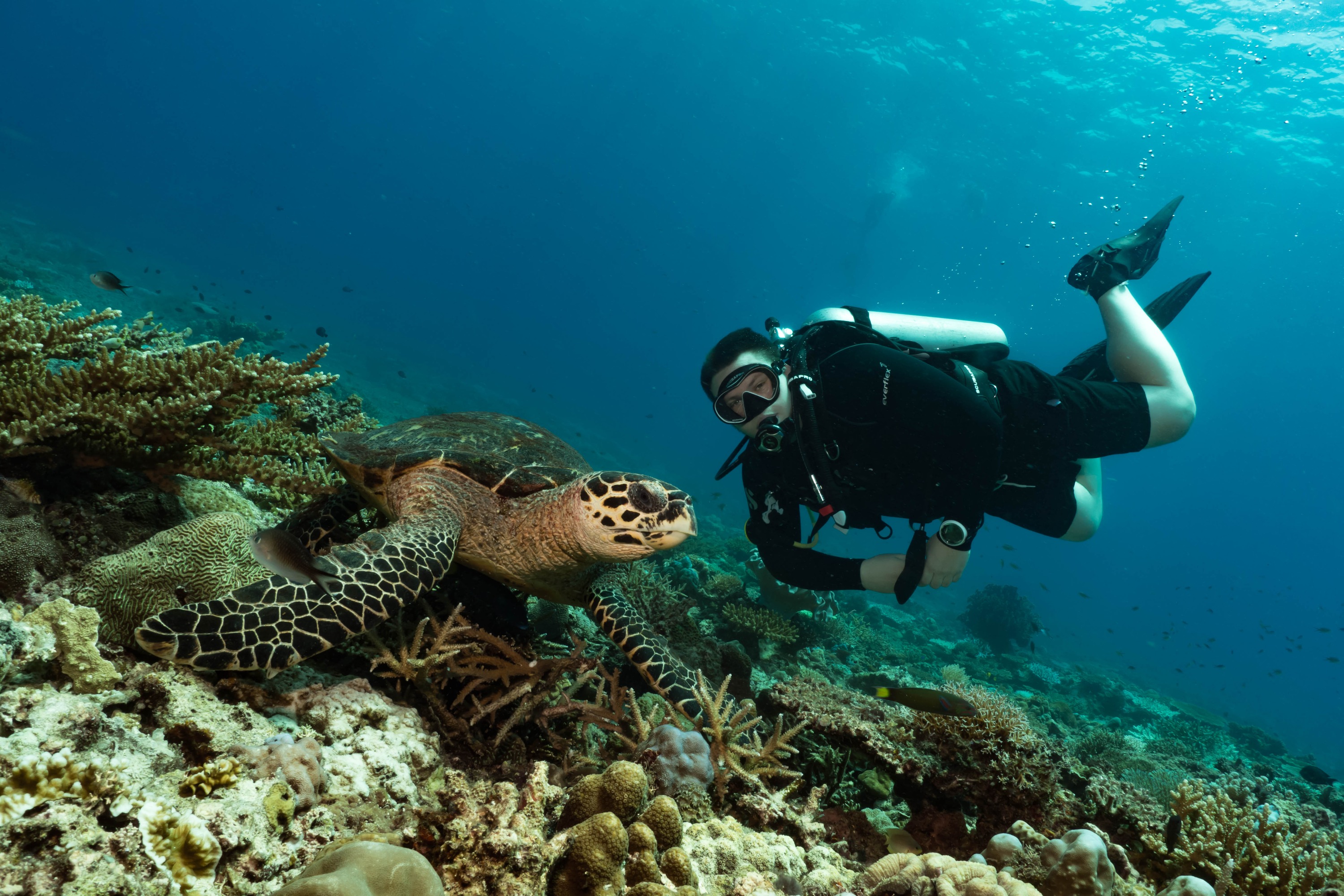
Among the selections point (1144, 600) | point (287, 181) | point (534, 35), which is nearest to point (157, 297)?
point (534, 35)

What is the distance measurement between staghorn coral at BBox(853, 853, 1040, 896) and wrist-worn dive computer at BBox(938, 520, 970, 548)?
8.64 feet

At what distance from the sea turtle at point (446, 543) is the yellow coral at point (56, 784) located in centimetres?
73

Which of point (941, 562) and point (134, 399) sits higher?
point (941, 562)

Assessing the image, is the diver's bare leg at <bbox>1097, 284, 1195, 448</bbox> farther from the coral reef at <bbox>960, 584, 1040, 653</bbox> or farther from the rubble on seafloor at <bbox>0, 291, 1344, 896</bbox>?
the coral reef at <bbox>960, 584, 1040, 653</bbox>

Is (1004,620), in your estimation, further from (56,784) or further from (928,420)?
(56,784)

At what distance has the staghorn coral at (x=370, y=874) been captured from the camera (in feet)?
3.51

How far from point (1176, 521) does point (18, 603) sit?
128 meters

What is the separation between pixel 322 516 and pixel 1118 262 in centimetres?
746

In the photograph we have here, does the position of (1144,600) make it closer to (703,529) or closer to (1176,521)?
(1176,521)

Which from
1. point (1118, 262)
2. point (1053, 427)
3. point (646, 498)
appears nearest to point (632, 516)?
point (646, 498)

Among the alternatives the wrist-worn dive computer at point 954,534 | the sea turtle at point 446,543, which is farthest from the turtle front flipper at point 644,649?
the wrist-worn dive computer at point 954,534

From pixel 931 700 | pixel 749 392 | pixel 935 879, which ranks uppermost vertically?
pixel 749 392

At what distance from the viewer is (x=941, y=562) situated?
4441 mm

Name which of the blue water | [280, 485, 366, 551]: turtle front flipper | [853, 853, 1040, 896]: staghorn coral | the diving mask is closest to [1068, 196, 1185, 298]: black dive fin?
the diving mask
